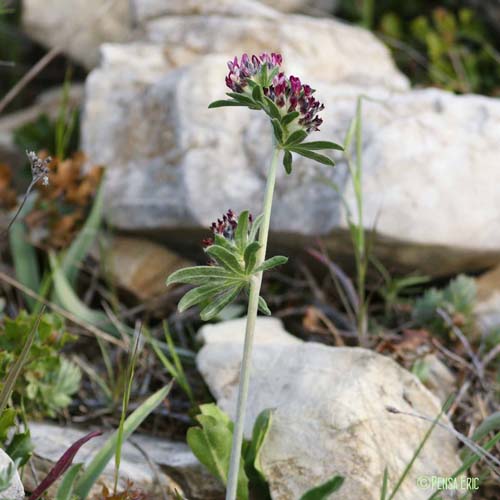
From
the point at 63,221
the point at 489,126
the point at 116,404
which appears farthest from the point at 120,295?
the point at 489,126

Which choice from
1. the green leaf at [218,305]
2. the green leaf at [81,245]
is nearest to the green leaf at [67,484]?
the green leaf at [218,305]

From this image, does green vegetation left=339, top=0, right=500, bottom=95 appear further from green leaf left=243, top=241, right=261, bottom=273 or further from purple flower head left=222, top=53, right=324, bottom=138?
green leaf left=243, top=241, right=261, bottom=273

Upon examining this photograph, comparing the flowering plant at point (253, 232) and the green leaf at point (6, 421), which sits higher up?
the flowering plant at point (253, 232)

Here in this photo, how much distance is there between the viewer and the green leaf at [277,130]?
1444 mm

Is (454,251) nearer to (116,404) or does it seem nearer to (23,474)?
(116,404)

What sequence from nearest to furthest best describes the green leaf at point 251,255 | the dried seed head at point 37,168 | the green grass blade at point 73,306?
the green leaf at point 251,255 → the dried seed head at point 37,168 → the green grass blade at point 73,306

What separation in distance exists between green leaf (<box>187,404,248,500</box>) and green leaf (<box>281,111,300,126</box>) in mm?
698

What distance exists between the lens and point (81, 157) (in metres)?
3.01

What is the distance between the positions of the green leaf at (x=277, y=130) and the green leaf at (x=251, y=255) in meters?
0.21

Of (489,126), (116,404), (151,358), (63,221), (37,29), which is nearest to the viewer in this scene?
(116,404)

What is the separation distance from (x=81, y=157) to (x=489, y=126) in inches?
57.7

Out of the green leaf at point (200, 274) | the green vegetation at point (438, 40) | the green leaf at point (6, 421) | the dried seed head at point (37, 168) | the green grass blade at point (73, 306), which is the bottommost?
the green grass blade at point (73, 306)

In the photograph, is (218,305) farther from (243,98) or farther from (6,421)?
(6,421)

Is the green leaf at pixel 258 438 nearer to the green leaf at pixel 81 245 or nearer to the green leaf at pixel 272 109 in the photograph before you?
the green leaf at pixel 272 109
